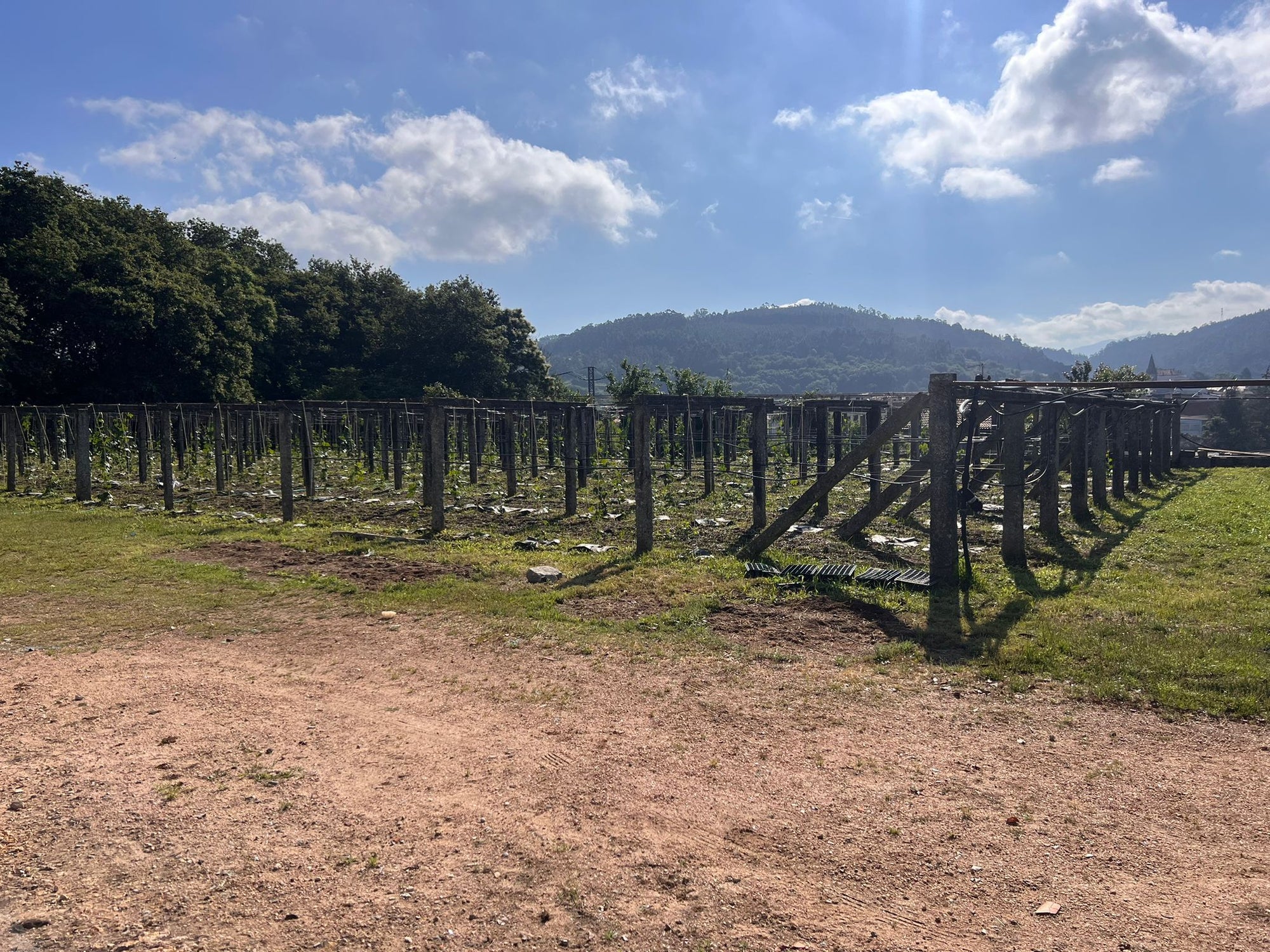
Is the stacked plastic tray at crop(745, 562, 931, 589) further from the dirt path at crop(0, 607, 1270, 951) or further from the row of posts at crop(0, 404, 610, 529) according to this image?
the row of posts at crop(0, 404, 610, 529)

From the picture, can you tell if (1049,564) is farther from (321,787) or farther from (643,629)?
(321,787)

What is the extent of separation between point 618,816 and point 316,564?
8.36 m

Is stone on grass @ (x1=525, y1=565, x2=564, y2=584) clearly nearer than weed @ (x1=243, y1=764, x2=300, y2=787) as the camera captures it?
No

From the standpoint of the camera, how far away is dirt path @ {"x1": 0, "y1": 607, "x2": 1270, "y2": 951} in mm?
3203

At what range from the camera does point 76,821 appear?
4008mm

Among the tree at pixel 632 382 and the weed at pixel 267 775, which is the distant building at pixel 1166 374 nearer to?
the weed at pixel 267 775

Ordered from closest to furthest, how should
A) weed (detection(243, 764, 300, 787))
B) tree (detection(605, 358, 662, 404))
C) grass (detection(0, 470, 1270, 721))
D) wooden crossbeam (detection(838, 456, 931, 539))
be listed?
weed (detection(243, 764, 300, 787)) < grass (detection(0, 470, 1270, 721)) < wooden crossbeam (detection(838, 456, 931, 539)) < tree (detection(605, 358, 662, 404))

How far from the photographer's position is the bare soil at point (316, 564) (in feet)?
33.7

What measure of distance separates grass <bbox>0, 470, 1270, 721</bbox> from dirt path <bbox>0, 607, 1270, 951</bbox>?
0.75 meters

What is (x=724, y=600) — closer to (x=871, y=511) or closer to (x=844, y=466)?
(x=844, y=466)

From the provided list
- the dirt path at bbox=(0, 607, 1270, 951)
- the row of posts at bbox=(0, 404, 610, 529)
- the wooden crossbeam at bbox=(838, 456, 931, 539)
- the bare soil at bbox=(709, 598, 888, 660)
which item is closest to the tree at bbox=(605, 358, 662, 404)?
the row of posts at bbox=(0, 404, 610, 529)

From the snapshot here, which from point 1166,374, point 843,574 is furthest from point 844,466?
point 1166,374

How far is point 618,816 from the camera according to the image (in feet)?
13.4

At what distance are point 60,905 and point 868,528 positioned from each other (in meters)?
11.6
